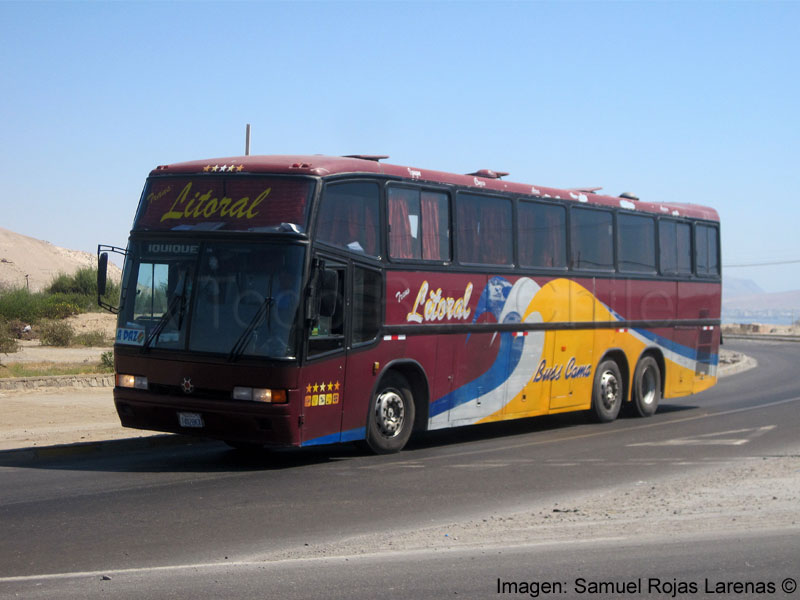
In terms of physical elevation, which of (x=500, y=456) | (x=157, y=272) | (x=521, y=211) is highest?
(x=521, y=211)

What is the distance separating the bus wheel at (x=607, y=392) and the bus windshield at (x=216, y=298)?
826cm

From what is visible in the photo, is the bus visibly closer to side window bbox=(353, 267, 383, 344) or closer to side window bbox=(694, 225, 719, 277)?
side window bbox=(353, 267, 383, 344)

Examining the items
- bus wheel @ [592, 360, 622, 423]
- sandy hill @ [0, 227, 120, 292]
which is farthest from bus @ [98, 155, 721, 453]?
sandy hill @ [0, 227, 120, 292]

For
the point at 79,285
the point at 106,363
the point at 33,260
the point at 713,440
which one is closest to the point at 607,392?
the point at 713,440

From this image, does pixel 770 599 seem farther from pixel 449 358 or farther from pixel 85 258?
pixel 85 258

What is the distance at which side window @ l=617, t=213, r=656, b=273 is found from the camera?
18547 millimetres

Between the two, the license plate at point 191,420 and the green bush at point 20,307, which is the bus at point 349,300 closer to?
the license plate at point 191,420

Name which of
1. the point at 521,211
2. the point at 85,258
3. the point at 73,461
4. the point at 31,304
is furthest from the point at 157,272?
the point at 85,258

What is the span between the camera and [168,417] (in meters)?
12.1

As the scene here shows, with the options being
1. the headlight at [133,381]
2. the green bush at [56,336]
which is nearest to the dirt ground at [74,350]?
the green bush at [56,336]

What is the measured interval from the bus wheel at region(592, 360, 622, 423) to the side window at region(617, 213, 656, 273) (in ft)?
6.06

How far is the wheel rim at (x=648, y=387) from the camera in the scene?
1972cm

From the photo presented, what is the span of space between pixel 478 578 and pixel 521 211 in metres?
9.85

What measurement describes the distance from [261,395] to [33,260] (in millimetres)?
117087
